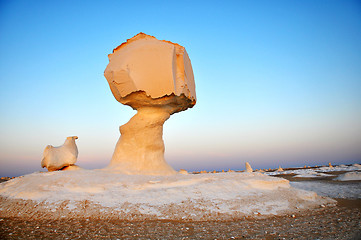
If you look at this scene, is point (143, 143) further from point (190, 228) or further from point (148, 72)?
point (190, 228)

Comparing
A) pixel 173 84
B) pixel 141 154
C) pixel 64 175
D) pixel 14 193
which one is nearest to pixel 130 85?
pixel 173 84

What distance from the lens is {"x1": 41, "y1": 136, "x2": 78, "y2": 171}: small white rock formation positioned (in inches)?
364

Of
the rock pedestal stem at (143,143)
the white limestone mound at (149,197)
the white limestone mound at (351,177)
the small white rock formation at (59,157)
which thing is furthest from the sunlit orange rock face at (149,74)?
the white limestone mound at (351,177)

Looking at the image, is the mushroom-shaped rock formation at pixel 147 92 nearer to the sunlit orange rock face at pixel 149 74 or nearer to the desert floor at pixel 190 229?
the sunlit orange rock face at pixel 149 74

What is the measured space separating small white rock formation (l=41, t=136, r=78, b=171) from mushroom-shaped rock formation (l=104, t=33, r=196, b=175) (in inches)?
62.3

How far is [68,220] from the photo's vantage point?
5105mm

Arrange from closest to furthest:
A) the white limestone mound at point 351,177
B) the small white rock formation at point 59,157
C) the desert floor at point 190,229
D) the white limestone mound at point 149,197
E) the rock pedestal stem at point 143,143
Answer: the desert floor at point 190,229 < the white limestone mound at point 149,197 < the small white rock formation at point 59,157 < the rock pedestal stem at point 143,143 < the white limestone mound at point 351,177

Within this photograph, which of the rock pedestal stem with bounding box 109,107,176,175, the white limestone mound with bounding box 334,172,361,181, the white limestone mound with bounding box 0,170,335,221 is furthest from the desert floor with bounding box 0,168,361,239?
the white limestone mound with bounding box 334,172,361,181

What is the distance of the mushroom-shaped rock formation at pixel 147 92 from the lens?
931 cm

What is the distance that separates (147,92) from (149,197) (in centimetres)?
440

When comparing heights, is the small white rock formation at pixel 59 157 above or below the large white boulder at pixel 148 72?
below

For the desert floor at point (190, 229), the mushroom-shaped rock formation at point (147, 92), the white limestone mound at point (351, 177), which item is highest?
the mushroom-shaped rock formation at point (147, 92)

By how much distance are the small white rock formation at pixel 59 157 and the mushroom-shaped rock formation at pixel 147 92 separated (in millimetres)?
1581

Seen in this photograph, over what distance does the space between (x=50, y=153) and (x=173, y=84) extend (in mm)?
5414
